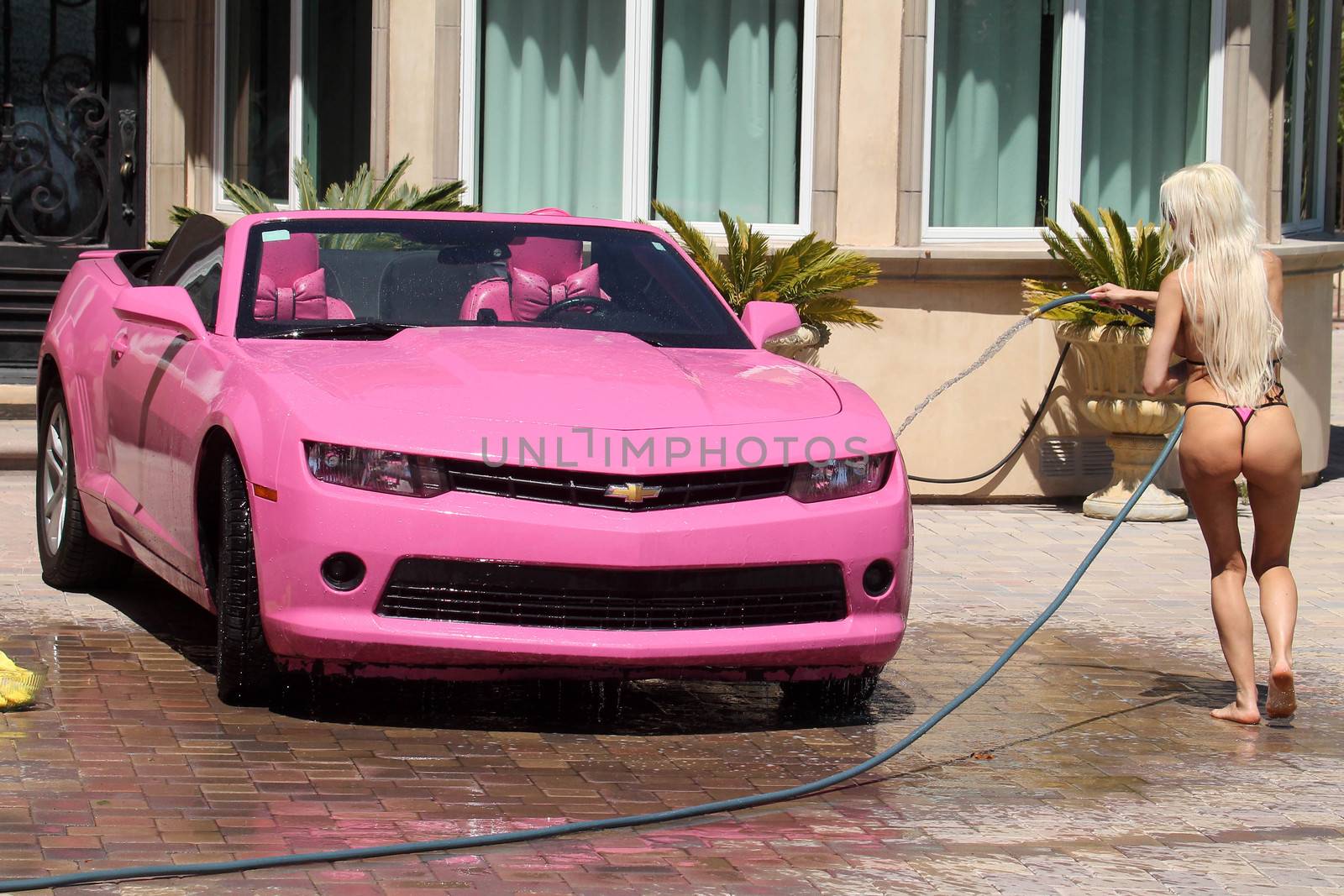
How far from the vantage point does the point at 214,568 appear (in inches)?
257

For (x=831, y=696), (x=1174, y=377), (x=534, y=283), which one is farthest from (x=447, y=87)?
(x=831, y=696)

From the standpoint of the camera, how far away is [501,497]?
582 cm

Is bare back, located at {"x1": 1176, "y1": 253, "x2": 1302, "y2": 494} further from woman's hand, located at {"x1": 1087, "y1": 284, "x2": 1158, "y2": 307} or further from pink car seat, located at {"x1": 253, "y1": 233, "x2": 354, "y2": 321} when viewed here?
pink car seat, located at {"x1": 253, "y1": 233, "x2": 354, "y2": 321}

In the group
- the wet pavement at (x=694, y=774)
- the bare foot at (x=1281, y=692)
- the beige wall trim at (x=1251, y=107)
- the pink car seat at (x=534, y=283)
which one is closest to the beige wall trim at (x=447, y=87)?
the beige wall trim at (x=1251, y=107)

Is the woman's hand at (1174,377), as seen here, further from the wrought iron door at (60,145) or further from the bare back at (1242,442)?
the wrought iron door at (60,145)

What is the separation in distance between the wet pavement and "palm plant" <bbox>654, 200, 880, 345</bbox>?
3314mm

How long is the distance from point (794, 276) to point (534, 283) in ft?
13.2

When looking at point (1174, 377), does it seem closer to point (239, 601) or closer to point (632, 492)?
point (632, 492)

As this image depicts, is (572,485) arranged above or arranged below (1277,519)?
above

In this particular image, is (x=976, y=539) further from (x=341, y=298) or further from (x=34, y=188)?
(x=34, y=188)

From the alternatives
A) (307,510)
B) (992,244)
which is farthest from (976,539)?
(307,510)

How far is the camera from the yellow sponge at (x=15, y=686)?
6.23 m

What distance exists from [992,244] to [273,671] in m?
7.13

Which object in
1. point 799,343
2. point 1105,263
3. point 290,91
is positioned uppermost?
point 290,91
